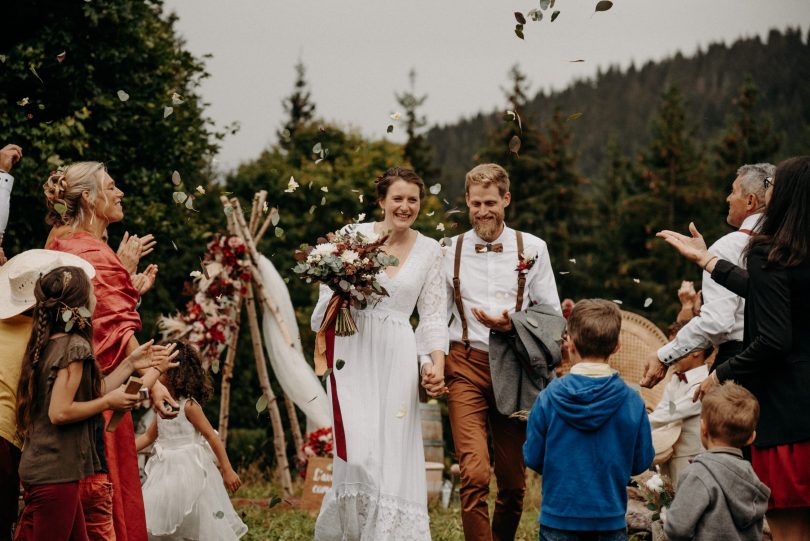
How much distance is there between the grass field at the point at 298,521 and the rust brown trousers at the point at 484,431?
184 cm

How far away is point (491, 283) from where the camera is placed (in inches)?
244

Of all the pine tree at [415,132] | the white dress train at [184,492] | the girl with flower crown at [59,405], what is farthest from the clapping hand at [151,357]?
the pine tree at [415,132]

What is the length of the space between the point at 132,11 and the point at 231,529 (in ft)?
25.7

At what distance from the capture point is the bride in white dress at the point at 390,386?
217 inches

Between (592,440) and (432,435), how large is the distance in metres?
7.02

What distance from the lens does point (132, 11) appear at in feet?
39.6

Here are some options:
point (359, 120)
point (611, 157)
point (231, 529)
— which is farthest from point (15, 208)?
point (611, 157)

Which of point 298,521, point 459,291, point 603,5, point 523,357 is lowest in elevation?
point 298,521

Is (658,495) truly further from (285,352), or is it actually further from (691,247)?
(285,352)

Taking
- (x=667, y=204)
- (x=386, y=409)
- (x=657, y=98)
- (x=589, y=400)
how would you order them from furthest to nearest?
1. (x=657, y=98)
2. (x=667, y=204)
3. (x=386, y=409)
4. (x=589, y=400)

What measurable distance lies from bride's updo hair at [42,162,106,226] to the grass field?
335 cm

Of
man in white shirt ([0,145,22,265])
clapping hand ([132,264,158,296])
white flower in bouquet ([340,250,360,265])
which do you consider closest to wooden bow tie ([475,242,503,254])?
white flower in bouquet ([340,250,360,265])

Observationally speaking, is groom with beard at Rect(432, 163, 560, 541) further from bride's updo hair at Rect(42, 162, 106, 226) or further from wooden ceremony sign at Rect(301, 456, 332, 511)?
wooden ceremony sign at Rect(301, 456, 332, 511)

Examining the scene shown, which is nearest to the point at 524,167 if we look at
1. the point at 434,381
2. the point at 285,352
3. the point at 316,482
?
the point at 285,352
